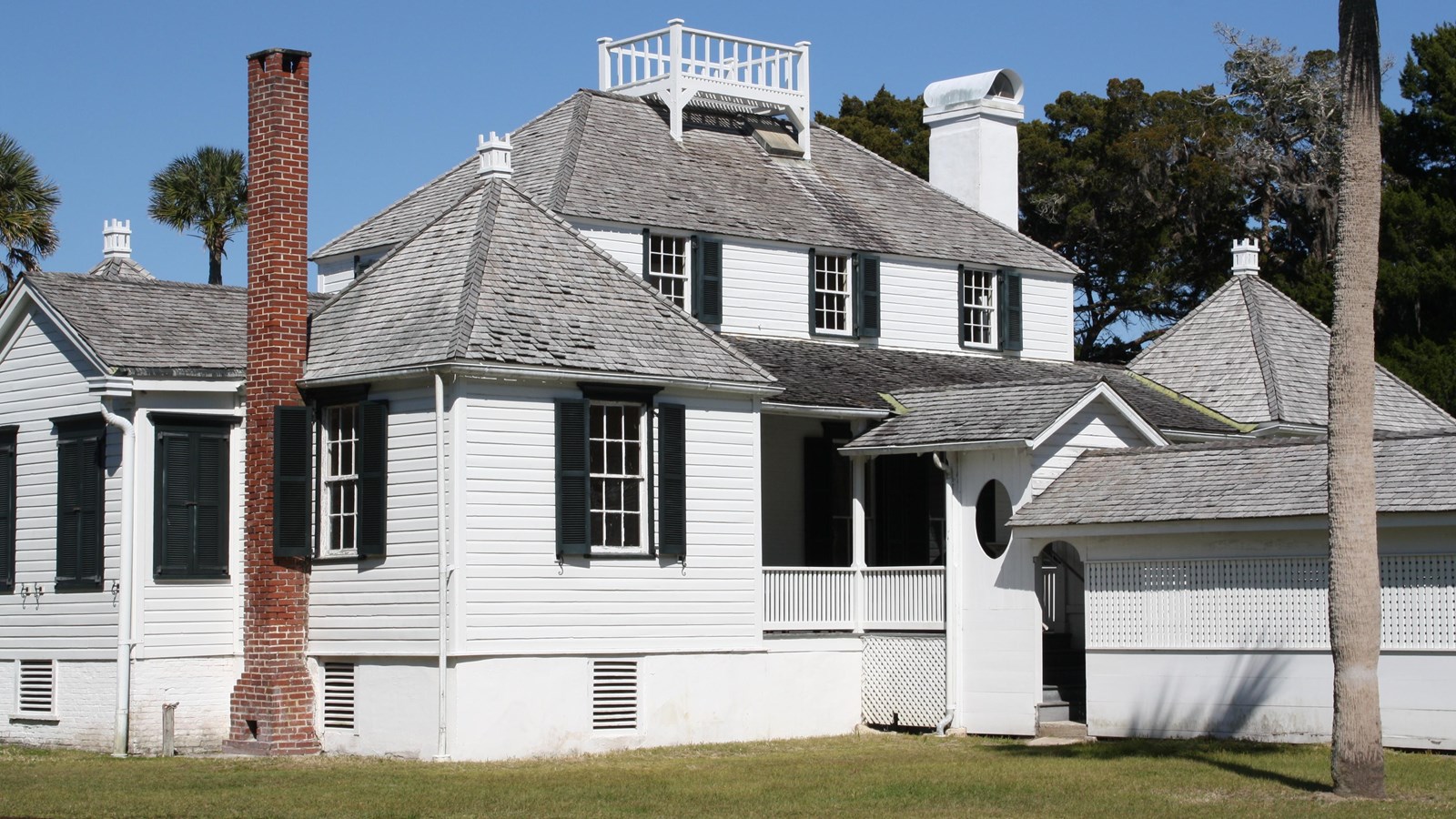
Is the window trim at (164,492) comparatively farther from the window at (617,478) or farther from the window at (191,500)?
the window at (617,478)

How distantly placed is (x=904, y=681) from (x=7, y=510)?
Answer: 11.2 m

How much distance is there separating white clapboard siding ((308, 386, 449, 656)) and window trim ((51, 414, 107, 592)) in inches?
106

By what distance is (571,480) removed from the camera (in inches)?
916

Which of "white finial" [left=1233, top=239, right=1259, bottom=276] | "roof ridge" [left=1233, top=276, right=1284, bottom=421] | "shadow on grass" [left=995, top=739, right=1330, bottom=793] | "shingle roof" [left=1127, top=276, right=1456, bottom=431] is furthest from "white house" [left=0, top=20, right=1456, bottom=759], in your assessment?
"white finial" [left=1233, top=239, right=1259, bottom=276]

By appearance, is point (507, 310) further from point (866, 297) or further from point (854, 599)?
point (866, 297)

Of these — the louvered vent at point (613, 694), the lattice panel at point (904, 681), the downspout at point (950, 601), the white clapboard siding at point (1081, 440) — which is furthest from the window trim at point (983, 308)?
the louvered vent at point (613, 694)

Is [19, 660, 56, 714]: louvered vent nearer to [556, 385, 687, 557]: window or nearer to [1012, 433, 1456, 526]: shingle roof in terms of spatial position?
[556, 385, 687, 557]: window

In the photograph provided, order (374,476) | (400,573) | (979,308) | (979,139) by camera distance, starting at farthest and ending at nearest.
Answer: (979,139), (979,308), (374,476), (400,573)

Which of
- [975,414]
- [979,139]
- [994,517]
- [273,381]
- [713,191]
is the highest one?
[979,139]

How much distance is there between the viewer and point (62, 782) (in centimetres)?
2009

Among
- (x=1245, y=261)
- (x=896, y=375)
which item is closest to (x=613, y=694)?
(x=896, y=375)

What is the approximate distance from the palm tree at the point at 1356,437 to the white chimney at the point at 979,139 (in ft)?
57.4

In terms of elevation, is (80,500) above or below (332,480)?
below

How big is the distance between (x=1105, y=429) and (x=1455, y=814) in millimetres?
10019
